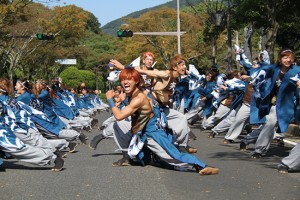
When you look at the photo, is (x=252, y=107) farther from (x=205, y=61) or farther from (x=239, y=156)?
(x=205, y=61)

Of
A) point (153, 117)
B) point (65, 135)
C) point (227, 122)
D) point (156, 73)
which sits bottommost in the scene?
point (227, 122)

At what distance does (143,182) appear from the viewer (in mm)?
8039

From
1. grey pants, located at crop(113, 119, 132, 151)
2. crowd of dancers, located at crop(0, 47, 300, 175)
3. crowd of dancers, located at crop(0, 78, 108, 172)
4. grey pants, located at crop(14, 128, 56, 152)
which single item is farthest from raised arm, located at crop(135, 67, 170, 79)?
grey pants, located at crop(14, 128, 56, 152)

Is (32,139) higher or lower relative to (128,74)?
lower

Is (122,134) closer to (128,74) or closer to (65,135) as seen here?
(128,74)

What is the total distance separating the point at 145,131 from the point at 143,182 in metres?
1.18

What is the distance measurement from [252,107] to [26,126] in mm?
3676

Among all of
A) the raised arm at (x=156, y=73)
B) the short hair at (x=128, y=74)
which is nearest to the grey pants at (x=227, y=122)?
the raised arm at (x=156, y=73)

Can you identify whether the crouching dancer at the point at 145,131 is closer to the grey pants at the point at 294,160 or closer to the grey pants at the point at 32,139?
the grey pants at the point at 294,160

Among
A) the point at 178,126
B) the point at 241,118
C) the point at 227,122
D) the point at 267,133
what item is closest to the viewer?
the point at 267,133

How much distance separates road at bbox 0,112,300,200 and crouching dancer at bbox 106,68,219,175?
0.52 feet

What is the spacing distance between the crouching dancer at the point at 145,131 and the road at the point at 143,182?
16 centimetres

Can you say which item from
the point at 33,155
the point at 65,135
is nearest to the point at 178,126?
the point at 33,155

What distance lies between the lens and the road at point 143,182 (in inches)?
284
